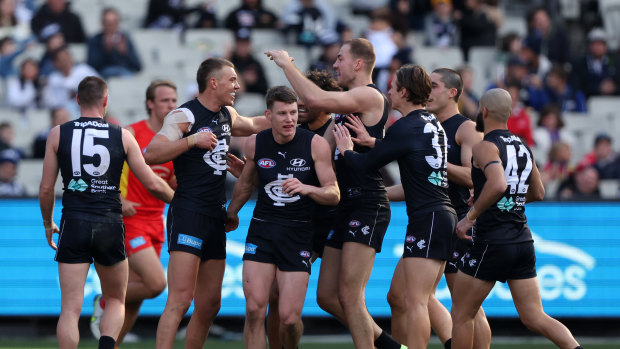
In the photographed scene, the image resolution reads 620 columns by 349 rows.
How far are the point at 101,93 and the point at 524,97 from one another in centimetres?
1016

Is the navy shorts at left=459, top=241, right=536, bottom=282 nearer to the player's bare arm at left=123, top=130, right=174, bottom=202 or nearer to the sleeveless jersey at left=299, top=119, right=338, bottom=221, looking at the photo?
the sleeveless jersey at left=299, top=119, right=338, bottom=221

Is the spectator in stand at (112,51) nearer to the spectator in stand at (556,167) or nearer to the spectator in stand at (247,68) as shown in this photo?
the spectator in stand at (247,68)

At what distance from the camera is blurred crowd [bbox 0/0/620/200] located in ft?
53.5

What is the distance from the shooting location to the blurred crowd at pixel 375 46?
16.3 meters

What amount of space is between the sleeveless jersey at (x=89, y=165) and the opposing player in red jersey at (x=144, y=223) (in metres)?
1.19

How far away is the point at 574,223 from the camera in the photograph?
41.6ft

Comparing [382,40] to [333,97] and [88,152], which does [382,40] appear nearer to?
[333,97]

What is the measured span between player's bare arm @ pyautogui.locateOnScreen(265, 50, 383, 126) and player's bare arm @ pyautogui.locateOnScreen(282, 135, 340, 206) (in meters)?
0.32

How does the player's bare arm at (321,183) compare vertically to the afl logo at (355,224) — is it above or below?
above

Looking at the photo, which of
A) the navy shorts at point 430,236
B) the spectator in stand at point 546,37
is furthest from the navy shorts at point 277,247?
the spectator in stand at point 546,37

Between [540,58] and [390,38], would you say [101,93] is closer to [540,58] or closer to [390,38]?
[390,38]

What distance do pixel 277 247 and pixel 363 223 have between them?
32.8 inches

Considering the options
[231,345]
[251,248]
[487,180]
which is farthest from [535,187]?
[231,345]

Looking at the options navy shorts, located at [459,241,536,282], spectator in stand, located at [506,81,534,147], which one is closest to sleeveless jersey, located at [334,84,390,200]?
navy shorts, located at [459,241,536,282]
